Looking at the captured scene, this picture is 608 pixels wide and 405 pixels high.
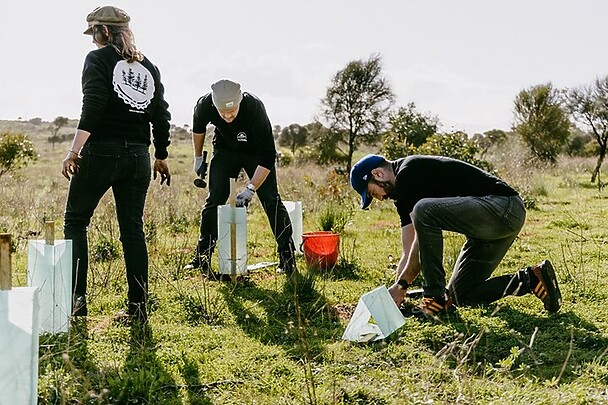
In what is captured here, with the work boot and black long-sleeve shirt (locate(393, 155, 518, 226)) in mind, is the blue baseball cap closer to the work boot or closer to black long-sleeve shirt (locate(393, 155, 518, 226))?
black long-sleeve shirt (locate(393, 155, 518, 226))

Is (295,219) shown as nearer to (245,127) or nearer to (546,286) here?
(245,127)

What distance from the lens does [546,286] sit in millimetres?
4223

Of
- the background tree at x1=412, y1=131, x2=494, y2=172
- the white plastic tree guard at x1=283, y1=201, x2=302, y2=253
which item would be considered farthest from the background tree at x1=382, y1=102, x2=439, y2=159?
the white plastic tree guard at x1=283, y1=201, x2=302, y2=253

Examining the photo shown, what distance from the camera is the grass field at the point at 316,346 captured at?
3.00 metres

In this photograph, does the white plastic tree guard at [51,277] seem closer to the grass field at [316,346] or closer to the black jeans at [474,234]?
the grass field at [316,346]

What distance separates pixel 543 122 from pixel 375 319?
71.5ft

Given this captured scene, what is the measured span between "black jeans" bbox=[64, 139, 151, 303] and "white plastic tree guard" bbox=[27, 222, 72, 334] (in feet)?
0.38

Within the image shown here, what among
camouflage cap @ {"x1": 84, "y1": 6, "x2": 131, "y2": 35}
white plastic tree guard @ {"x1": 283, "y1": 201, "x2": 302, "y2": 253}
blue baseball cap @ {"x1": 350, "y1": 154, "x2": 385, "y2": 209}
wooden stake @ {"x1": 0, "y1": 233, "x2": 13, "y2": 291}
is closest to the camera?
wooden stake @ {"x1": 0, "y1": 233, "x2": 13, "y2": 291}

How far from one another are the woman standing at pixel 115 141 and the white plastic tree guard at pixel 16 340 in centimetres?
130

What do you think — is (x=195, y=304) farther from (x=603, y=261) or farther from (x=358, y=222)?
(x=358, y=222)

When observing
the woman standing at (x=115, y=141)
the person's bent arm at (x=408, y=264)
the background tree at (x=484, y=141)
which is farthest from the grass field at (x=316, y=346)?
the background tree at (x=484, y=141)

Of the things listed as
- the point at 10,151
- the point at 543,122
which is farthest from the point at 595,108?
the point at 10,151

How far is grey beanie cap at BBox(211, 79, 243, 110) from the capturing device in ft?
16.9

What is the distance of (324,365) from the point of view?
342cm
